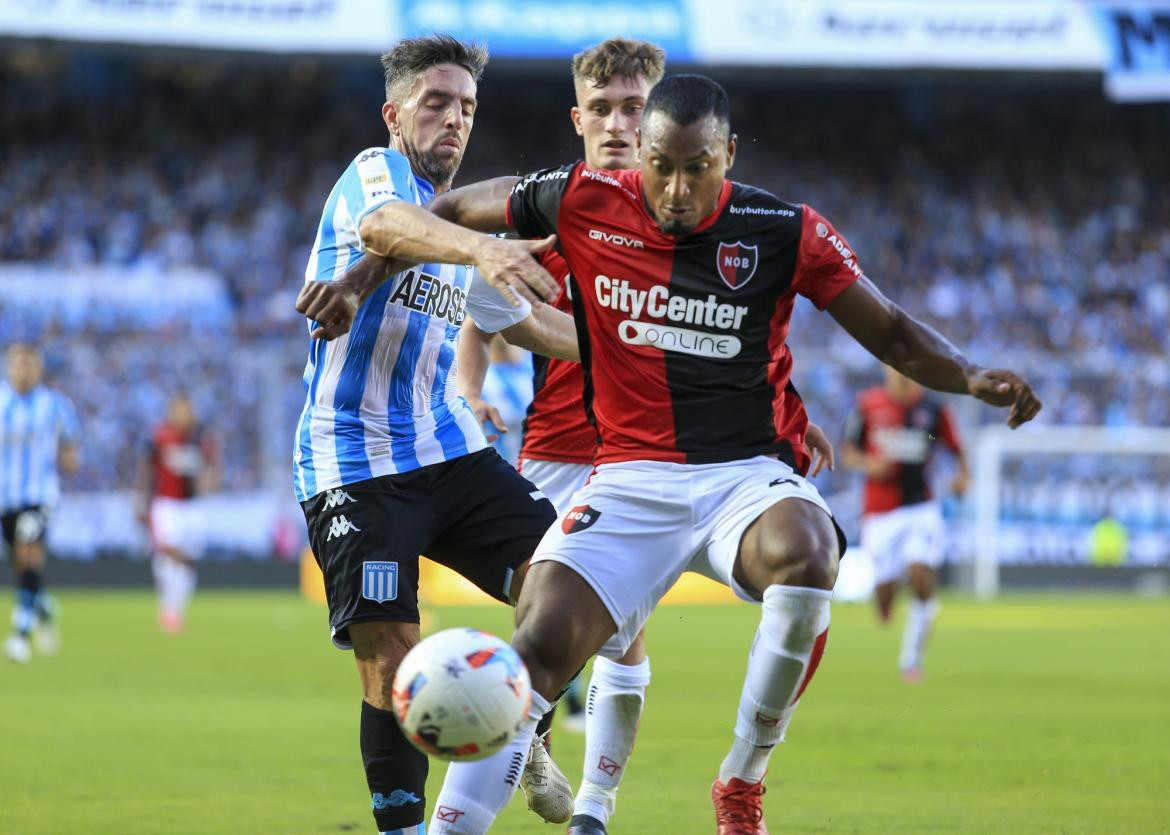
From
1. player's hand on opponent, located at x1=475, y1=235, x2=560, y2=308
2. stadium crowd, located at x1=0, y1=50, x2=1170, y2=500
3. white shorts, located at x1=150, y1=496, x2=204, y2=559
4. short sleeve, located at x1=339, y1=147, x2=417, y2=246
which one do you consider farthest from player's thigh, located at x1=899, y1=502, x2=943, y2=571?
stadium crowd, located at x1=0, y1=50, x2=1170, y2=500

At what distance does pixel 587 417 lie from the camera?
19.8ft

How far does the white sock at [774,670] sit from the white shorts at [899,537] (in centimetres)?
914

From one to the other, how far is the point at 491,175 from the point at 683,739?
22.8m

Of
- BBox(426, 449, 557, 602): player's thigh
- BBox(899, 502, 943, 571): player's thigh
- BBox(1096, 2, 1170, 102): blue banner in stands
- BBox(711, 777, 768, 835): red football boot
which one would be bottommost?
BBox(899, 502, 943, 571): player's thigh

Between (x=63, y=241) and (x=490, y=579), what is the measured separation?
78.1ft

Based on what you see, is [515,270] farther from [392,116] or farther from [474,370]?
[474,370]

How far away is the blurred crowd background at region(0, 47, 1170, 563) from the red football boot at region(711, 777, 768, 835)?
66.2 ft

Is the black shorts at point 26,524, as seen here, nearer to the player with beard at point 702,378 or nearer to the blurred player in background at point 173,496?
the blurred player in background at point 173,496

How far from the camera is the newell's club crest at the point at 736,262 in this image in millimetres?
5137

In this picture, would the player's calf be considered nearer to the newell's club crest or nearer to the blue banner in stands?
the newell's club crest

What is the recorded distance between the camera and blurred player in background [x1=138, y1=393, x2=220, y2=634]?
18391 millimetres

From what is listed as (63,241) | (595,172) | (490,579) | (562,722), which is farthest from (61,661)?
(63,241)

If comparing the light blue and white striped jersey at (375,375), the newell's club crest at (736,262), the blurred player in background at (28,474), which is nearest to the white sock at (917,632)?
the blurred player in background at (28,474)

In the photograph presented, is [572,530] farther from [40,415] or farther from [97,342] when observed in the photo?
[97,342]
